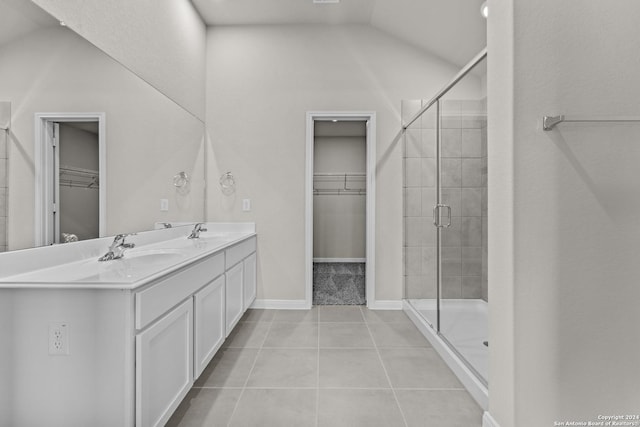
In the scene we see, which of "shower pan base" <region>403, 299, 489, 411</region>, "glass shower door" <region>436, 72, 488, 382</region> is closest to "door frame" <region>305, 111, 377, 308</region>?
"shower pan base" <region>403, 299, 489, 411</region>

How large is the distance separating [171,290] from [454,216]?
2.11 metres

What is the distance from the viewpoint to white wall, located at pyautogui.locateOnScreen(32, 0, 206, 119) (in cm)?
186

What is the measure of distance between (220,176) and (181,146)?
23.7 inches

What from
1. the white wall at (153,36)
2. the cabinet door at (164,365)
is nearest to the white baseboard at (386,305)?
the cabinet door at (164,365)

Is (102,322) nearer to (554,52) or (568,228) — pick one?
(568,228)

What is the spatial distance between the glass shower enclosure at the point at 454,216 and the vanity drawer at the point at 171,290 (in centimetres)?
174

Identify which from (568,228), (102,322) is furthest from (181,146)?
(568,228)

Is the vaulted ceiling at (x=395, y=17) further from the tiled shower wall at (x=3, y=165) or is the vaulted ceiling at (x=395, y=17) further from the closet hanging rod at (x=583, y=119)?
the tiled shower wall at (x=3, y=165)

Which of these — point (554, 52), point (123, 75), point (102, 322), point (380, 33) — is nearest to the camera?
point (102, 322)

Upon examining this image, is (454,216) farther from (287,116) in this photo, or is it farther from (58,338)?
(58,338)

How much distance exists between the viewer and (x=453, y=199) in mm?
2680

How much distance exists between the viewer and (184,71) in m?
3.04

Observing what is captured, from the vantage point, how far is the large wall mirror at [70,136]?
4.61ft

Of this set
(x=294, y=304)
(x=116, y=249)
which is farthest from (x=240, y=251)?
(x=116, y=249)
